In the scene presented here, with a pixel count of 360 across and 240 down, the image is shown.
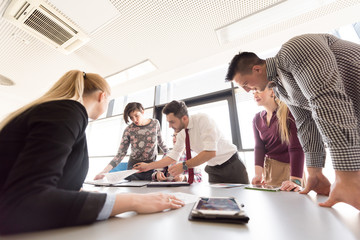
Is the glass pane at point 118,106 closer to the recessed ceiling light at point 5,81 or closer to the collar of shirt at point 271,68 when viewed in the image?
the recessed ceiling light at point 5,81

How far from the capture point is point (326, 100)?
653 millimetres

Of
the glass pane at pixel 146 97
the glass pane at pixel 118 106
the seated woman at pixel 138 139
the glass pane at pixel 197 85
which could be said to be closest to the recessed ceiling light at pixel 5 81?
the glass pane at pixel 118 106

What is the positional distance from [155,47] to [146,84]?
3.88ft

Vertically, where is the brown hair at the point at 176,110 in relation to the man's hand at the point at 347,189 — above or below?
above

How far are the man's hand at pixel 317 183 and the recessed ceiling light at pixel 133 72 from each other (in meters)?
2.63

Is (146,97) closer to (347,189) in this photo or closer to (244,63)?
(244,63)

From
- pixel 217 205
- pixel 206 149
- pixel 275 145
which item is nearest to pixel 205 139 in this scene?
pixel 206 149

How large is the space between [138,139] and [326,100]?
76.9 inches

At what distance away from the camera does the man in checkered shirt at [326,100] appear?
0.58m

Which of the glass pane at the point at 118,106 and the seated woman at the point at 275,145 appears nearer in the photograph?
the seated woman at the point at 275,145

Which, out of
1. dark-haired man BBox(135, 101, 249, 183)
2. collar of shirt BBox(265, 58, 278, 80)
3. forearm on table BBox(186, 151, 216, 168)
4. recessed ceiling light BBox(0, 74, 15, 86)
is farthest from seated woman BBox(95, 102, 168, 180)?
recessed ceiling light BBox(0, 74, 15, 86)

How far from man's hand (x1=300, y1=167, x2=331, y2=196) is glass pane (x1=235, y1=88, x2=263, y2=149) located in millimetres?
1845

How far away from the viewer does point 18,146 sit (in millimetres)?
482

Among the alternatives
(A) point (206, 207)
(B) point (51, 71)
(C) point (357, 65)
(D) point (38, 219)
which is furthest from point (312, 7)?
(B) point (51, 71)
